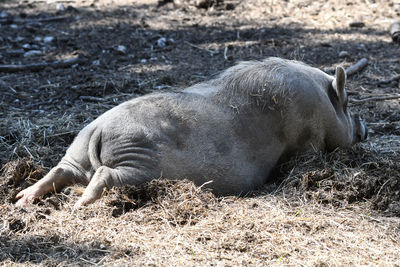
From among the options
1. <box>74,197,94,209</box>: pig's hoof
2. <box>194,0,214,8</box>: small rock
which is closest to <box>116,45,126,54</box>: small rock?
<box>194,0,214,8</box>: small rock

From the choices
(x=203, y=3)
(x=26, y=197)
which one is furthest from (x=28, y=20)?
(x=26, y=197)

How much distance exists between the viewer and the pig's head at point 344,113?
471 centimetres

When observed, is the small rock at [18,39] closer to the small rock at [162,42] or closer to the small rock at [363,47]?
the small rock at [162,42]

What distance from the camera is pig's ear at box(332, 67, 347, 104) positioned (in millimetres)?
4652

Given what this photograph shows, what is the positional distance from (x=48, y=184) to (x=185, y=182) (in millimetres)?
940

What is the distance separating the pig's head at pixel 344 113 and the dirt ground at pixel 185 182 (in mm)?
139

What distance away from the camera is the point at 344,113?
4891mm

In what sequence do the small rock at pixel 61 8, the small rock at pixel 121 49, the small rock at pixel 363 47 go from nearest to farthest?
the small rock at pixel 121 49
the small rock at pixel 363 47
the small rock at pixel 61 8

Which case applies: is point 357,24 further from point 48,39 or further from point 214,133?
point 214,133

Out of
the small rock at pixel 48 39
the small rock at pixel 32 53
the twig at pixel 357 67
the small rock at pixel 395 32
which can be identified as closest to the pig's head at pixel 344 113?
the twig at pixel 357 67

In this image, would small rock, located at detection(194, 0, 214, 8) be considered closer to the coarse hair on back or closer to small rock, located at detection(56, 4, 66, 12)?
small rock, located at detection(56, 4, 66, 12)

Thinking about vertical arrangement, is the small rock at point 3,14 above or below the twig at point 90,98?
below

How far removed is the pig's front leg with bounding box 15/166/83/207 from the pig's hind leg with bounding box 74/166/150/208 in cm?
25

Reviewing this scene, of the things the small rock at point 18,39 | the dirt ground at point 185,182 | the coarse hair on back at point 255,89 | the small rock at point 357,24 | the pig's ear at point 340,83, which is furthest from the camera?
the small rock at point 357,24
